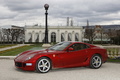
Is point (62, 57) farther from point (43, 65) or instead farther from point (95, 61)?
point (95, 61)

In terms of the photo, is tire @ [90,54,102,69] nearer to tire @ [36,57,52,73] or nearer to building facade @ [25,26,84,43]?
tire @ [36,57,52,73]

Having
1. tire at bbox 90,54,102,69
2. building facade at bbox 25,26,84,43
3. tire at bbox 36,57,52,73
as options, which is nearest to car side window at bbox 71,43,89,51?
tire at bbox 90,54,102,69

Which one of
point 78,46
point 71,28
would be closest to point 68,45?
point 78,46

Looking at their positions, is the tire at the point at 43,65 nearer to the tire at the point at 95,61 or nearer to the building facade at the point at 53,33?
the tire at the point at 95,61

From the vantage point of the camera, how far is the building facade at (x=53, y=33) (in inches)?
2975

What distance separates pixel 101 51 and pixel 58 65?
93.6 inches

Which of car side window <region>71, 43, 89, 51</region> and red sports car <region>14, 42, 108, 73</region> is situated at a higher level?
car side window <region>71, 43, 89, 51</region>

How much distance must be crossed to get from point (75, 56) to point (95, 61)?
1128mm

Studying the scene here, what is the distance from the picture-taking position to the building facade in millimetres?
75562

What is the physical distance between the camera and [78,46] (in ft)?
27.1

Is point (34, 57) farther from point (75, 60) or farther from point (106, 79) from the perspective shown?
point (106, 79)

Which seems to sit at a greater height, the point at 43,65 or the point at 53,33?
the point at 53,33

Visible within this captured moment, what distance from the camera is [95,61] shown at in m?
8.42

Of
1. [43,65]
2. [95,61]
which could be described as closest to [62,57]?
[43,65]
